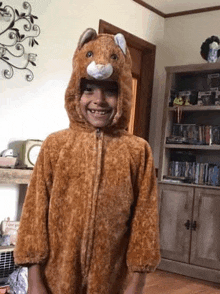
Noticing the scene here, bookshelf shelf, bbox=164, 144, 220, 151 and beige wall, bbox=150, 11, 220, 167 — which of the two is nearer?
bookshelf shelf, bbox=164, 144, 220, 151

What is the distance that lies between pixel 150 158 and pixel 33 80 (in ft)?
8.07

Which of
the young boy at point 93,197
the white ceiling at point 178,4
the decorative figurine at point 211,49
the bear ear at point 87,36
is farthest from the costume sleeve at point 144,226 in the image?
the white ceiling at point 178,4

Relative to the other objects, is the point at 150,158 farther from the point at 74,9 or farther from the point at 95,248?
the point at 74,9

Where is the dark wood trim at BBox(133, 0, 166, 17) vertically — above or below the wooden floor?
above

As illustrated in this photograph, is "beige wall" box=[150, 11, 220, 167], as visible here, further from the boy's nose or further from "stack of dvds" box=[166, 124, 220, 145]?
the boy's nose

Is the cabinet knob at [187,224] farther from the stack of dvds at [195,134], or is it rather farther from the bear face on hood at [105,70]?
the bear face on hood at [105,70]

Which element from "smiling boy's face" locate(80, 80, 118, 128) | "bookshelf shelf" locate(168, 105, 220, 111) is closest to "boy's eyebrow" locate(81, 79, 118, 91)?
"smiling boy's face" locate(80, 80, 118, 128)

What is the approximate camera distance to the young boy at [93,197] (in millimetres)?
1148

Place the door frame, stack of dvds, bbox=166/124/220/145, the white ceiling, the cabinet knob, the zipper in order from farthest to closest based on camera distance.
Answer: the door frame, the white ceiling, stack of dvds, bbox=166/124/220/145, the cabinet knob, the zipper

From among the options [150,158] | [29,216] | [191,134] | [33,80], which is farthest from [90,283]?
[191,134]

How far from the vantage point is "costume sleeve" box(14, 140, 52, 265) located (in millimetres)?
1153

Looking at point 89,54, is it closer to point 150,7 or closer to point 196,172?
point 196,172

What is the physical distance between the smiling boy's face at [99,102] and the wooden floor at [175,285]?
7.92 ft

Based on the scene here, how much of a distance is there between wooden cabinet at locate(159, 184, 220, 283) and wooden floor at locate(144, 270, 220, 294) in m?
0.10
